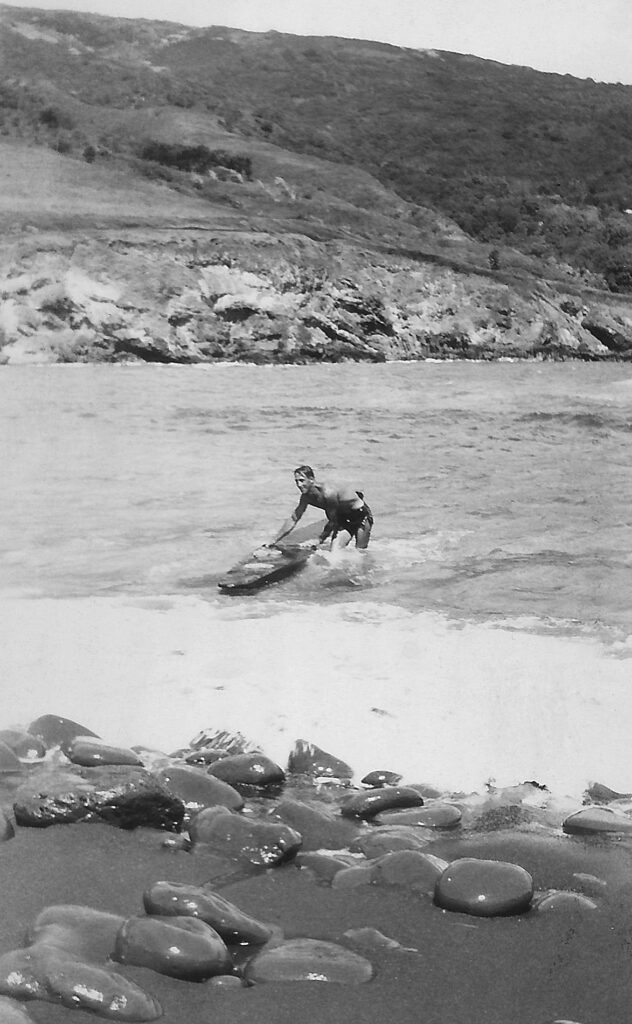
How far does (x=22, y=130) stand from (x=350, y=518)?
74.8 inches

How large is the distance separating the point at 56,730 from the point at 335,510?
117 cm

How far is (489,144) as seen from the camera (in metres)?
4.23

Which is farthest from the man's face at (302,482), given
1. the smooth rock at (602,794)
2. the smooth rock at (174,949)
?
the smooth rock at (174,949)

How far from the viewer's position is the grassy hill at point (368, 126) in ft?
13.5

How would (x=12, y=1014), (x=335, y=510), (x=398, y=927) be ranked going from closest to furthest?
(x=12, y=1014) < (x=398, y=927) < (x=335, y=510)

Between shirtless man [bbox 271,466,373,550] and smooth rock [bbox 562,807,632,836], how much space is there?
1167 mm

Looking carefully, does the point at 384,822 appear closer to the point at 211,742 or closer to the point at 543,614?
the point at 211,742

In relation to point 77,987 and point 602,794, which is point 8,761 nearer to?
point 77,987

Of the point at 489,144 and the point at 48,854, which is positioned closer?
the point at 48,854

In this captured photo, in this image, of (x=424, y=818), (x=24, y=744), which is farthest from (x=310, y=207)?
(x=424, y=818)

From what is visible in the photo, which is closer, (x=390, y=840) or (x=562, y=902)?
(x=562, y=902)

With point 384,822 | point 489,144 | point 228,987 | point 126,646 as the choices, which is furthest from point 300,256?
point 228,987

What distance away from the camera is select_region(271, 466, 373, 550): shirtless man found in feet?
12.3

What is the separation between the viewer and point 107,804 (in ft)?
9.66
